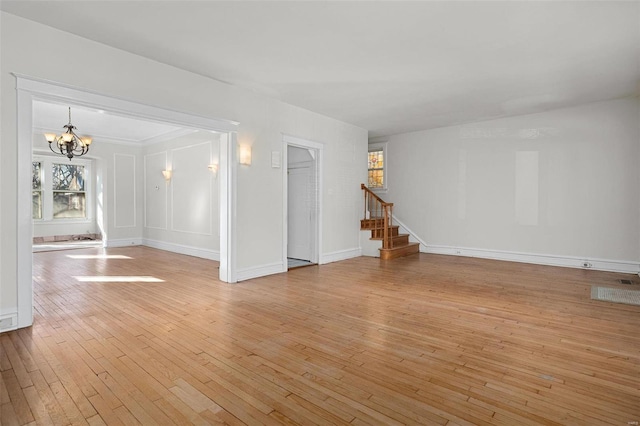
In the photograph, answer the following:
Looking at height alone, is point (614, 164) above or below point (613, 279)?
above

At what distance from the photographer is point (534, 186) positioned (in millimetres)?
6672

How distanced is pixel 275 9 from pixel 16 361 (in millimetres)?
3562

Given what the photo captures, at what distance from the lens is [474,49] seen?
12.5 ft

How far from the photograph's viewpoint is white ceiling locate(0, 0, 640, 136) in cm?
302

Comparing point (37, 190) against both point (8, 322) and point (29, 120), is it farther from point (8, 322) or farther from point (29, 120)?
point (8, 322)

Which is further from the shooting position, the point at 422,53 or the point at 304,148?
the point at 304,148

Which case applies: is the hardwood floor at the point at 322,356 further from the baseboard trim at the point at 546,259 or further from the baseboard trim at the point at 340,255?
the baseboard trim at the point at 340,255

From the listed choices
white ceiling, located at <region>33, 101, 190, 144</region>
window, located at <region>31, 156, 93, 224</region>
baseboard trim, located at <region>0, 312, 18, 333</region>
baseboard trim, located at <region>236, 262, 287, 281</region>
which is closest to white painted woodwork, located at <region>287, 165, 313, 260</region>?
baseboard trim, located at <region>236, 262, 287, 281</region>

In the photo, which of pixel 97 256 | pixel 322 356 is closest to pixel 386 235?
pixel 322 356

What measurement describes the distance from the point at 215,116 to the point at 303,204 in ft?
9.52

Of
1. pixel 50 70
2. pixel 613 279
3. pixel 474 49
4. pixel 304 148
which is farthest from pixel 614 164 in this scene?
pixel 50 70

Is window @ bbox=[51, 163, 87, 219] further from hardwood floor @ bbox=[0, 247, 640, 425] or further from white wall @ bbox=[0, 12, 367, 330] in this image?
white wall @ bbox=[0, 12, 367, 330]

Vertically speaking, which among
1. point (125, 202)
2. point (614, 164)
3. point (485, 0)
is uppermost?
point (485, 0)

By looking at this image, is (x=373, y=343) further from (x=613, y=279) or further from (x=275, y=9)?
(x=613, y=279)
